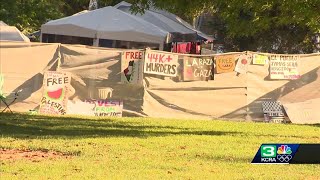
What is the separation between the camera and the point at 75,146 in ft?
35.6

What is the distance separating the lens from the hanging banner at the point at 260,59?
1747 cm

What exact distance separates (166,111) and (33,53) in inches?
146

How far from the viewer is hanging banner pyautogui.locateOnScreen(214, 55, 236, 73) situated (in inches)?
680

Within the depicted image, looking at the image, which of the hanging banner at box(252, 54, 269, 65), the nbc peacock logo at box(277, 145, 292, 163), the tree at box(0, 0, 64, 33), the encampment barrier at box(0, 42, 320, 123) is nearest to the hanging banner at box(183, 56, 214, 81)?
the encampment barrier at box(0, 42, 320, 123)

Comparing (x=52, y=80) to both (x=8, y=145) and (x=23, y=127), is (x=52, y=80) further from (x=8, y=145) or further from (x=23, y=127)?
(x=8, y=145)

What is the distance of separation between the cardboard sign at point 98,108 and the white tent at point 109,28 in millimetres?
4938

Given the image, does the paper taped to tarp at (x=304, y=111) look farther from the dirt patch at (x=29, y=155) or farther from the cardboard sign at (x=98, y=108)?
the dirt patch at (x=29, y=155)

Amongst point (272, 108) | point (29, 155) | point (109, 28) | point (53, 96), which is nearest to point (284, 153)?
point (29, 155)

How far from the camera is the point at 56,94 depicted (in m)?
16.7

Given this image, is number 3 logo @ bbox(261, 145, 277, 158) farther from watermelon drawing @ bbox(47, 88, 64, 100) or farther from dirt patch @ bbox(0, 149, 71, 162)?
watermelon drawing @ bbox(47, 88, 64, 100)

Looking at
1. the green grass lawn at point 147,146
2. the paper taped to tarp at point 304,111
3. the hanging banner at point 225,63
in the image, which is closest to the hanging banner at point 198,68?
the hanging banner at point 225,63

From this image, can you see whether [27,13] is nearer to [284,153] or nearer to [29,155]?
[29,155]

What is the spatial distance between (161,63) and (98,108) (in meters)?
1.98

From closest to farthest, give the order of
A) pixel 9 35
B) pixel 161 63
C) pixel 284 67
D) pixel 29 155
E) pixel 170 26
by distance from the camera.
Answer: pixel 29 155 → pixel 161 63 → pixel 284 67 → pixel 9 35 → pixel 170 26
